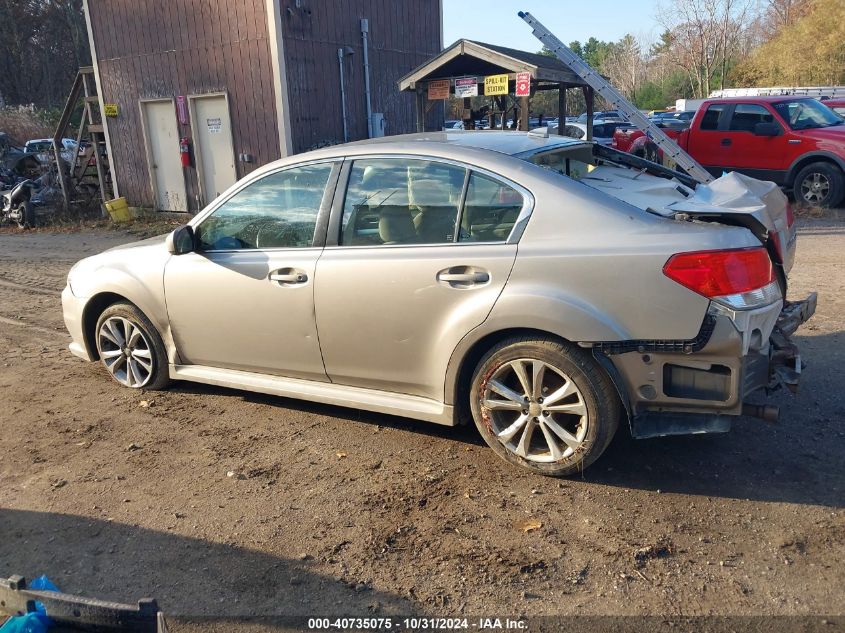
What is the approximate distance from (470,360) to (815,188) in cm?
1052

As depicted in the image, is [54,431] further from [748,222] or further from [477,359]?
[748,222]

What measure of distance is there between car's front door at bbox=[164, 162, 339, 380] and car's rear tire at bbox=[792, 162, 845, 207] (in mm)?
10413

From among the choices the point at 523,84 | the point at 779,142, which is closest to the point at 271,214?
the point at 523,84

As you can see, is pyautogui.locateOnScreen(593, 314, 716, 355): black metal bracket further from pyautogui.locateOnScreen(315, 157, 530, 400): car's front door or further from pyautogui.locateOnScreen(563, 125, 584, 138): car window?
pyautogui.locateOnScreen(563, 125, 584, 138): car window

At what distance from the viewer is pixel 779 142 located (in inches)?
475

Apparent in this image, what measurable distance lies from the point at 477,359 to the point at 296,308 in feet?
3.70

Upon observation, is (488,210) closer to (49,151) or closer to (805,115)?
(805,115)

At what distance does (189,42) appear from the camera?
14391mm

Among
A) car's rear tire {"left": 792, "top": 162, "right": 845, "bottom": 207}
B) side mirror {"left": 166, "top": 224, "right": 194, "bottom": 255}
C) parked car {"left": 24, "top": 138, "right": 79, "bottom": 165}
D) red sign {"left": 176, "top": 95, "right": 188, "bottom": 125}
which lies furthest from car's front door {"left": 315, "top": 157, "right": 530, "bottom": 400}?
parked car {"left": 24, "top": 138, "right": 79, "bottom": 165}

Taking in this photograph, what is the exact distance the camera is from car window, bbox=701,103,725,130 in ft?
42.3

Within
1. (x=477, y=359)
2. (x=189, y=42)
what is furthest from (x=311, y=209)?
(x=189, y=42)

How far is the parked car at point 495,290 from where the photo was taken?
10.9ft

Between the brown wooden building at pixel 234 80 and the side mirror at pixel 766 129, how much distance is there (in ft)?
24.4

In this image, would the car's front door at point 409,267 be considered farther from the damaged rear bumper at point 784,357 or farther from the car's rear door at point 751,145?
the car's rear door at point 751,145
